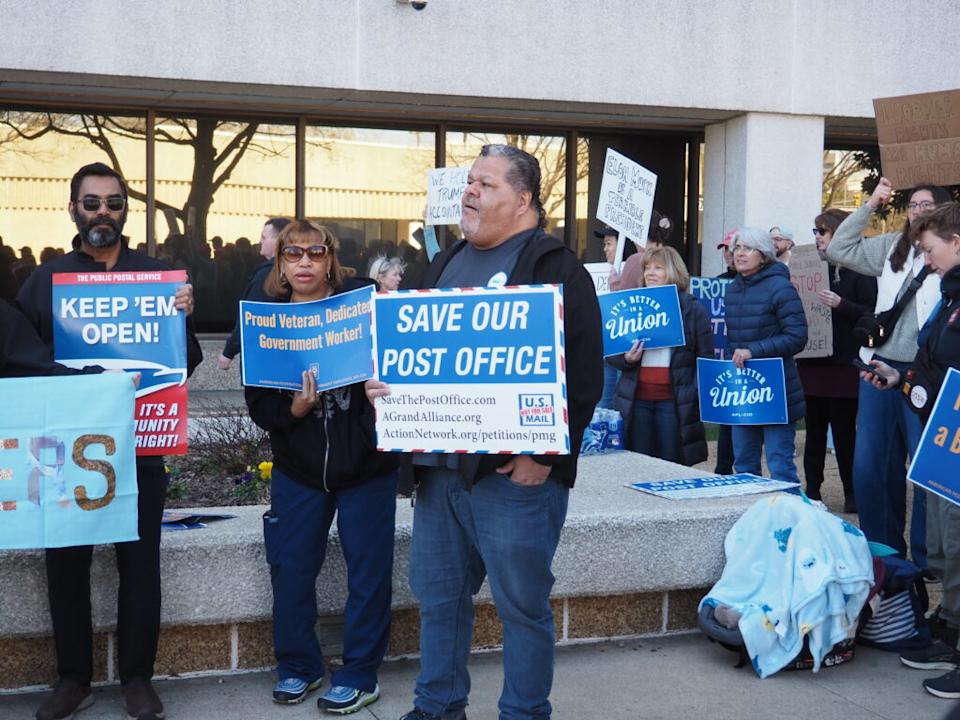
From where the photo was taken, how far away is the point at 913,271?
6.20 meters

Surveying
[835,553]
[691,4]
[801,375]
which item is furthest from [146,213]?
[835,553]

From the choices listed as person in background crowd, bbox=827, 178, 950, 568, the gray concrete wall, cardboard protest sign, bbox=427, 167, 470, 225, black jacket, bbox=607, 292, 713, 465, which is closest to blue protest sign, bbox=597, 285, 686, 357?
black jacket, bbox=607, 292, 713, 465

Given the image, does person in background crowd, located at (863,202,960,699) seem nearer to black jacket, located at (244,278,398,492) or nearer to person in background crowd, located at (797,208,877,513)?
black jacket, located at (244,278,398,492)

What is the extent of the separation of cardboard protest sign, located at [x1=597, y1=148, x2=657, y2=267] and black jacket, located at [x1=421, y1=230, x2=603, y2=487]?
491cm

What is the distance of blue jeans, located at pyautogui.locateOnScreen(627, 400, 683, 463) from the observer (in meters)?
7.27

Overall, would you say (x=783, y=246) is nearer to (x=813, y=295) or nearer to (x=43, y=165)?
(x=813, y=295)

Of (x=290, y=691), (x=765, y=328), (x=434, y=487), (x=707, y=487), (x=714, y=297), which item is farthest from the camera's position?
(x=714, y=297)

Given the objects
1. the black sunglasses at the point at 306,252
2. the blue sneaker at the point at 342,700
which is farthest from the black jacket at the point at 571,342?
the blue sneaker at the point at 342,700

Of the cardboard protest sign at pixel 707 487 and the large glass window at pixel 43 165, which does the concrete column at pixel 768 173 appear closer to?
the large glass window at pixel 43 165

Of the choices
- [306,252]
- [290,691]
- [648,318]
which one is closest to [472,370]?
[306,252]

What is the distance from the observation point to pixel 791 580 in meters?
5.01

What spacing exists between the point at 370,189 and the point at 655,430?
7332 mm

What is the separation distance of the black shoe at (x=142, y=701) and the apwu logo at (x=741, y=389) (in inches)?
176

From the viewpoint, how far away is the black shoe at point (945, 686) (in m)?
4.75
